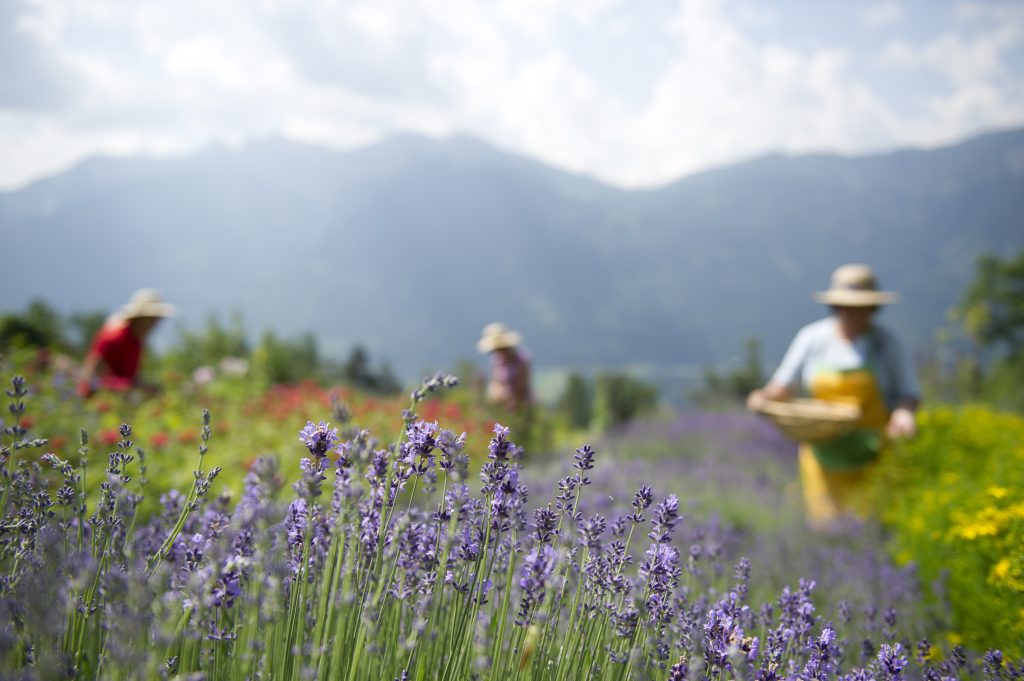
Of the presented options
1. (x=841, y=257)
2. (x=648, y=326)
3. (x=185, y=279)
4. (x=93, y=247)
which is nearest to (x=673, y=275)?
(x=648, y=326)

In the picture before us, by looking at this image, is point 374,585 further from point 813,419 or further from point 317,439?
point 813,419

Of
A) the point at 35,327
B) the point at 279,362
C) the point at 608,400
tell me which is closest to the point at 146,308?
the point at 279,362

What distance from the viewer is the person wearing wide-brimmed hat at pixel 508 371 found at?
321 inches

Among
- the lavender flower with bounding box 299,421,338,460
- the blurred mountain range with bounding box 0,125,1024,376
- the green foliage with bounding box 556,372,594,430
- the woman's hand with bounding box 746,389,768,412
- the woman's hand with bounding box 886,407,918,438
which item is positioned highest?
the blurred mountain range with bounding box 0,125,1024,376

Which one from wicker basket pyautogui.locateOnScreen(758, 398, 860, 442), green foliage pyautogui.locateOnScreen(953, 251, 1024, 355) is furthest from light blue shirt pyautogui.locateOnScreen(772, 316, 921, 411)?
green foliage pyautogui.locateOnScreen(953, 251, 1024, 355)

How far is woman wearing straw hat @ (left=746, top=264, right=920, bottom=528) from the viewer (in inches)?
189

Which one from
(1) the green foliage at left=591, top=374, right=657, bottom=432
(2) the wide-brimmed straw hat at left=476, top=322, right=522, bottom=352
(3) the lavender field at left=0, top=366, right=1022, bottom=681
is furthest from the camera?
(1) the green foliage at left=591, top=374, right=657, bottom=432

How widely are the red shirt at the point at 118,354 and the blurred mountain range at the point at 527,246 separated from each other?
122m

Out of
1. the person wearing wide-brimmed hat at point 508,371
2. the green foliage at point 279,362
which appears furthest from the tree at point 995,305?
the person wearing wide-brimmed hat at point 508,371

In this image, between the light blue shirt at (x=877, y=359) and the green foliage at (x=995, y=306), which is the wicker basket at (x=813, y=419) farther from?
the green foliage at (x=995, y=306)

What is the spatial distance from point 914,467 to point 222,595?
494cm

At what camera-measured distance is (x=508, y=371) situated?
8.20 meters

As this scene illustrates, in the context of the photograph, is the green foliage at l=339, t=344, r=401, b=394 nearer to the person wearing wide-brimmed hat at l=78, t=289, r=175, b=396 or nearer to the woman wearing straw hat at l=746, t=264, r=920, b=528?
the person wearing wide-brimmed hat at l=78, t=289, r=175, b=396

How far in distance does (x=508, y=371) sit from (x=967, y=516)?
5654 mm
